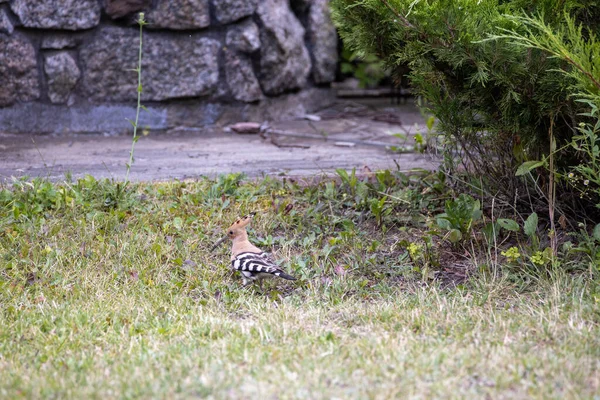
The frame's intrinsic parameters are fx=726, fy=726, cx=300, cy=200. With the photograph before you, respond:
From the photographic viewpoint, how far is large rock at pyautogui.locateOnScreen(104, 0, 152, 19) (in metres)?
5.71

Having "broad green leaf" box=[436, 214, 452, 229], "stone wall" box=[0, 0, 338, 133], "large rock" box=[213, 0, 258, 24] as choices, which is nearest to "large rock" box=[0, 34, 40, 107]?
"stone wall" box=[0, 0, 338, 133]

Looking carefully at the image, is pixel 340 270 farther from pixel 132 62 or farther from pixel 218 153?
pixel 132 62

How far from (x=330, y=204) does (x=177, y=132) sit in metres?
2.26

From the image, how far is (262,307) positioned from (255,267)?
0.66 feet

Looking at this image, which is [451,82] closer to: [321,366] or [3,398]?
[321,366]

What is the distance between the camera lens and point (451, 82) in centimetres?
369

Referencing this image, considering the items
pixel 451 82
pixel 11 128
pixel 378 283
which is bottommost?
pixel 378 283

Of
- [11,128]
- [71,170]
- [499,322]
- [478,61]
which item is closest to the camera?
[499,322]

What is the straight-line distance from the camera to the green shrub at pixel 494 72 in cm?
332

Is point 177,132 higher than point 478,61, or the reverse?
point 478,61

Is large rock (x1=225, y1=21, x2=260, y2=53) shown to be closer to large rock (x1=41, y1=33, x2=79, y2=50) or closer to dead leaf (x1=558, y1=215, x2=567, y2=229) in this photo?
large rock (x1=41, y1=33, x2=79, y2=50)

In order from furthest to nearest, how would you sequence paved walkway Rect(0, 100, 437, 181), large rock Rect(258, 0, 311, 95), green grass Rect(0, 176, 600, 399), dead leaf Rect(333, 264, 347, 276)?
large rock Rect(258, 0, 311, 95)
paved walkway Rect(0, 100, 437, 181)
dead leaf Rect(333, 264, 347, 276)
green grass Rect(0, 176, 600, 399)

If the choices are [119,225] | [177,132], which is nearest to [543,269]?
[119,225]

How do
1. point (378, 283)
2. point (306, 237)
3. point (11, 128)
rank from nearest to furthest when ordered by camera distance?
point (378, 283) → point (306, 237) → point (11, 128)
